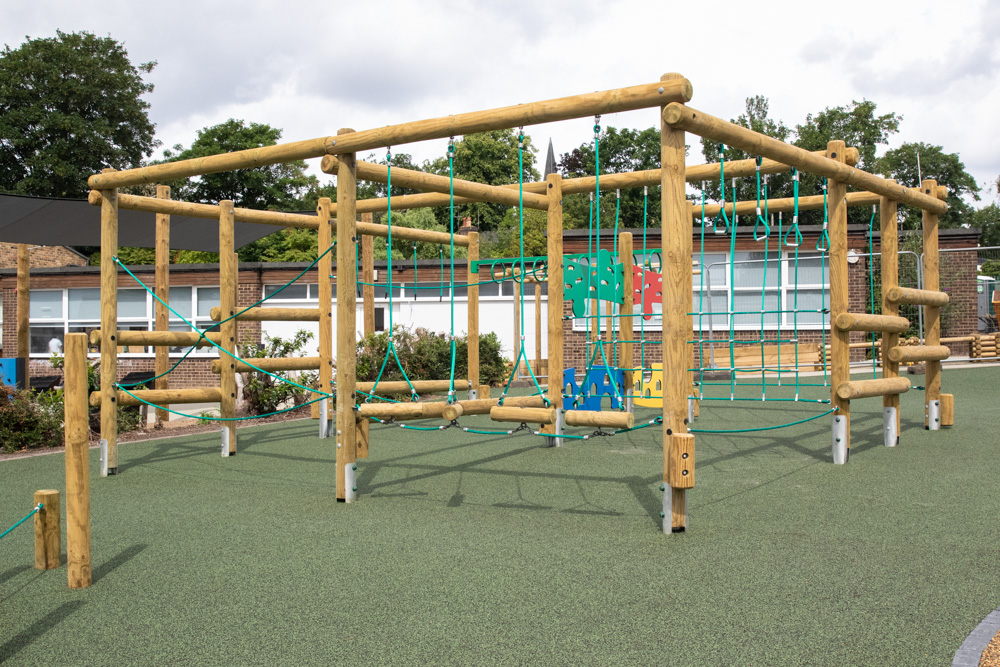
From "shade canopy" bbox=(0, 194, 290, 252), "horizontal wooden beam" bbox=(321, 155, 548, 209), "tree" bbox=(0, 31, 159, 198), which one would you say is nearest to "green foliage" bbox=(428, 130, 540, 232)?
"tree" bbox=(0, 31, 159, 198)

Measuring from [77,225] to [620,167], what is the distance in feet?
130

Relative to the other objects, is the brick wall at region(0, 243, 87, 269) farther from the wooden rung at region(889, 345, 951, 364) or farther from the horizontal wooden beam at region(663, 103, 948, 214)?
the wooden rung at region(889, 345, 951, 364)

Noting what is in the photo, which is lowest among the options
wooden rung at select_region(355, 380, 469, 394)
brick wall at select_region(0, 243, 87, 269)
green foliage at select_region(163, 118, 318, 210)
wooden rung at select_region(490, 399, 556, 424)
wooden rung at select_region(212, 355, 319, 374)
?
wooden rung at select_region(490, 399, 556, 424)

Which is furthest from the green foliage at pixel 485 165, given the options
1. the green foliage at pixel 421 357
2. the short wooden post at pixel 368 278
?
the short wooden post at pixel 368 278

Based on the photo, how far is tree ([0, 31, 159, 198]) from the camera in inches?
1505

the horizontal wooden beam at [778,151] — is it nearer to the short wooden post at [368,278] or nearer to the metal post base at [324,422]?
the metal post base at [324,422]

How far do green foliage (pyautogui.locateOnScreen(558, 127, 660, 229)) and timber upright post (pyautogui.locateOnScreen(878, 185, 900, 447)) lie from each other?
2302 cm

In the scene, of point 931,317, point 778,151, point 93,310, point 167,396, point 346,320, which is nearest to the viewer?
point 778,151

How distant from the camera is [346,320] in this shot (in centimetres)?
561

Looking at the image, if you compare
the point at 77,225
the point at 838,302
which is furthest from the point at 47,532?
the point at 77,225

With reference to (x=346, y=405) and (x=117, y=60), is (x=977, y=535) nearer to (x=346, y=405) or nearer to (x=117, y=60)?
(x=346, y=405)

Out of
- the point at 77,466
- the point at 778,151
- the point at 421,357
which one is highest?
the point at 778,151

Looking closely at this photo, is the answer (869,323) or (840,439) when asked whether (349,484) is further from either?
(869,323)

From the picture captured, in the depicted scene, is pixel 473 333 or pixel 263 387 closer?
pixel 473 333
